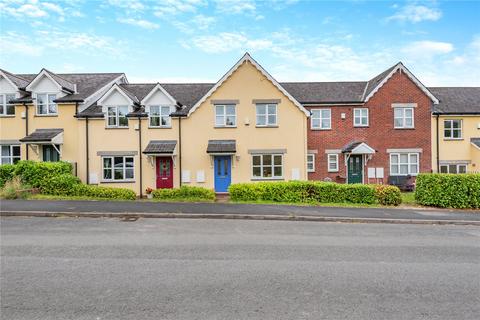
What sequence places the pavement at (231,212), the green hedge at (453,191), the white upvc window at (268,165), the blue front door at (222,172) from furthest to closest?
the white upvc window at (268,165)
the blue front door at (222,172)
the green hedge at (453,191)
the pavement at (231,212)

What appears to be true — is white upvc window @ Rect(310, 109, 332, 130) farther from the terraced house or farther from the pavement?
the pavement

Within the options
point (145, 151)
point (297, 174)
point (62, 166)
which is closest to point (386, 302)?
point (297, 174)

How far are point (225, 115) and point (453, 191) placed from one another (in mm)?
13188

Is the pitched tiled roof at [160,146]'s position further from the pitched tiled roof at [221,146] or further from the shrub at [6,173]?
the shrub at [6,173]

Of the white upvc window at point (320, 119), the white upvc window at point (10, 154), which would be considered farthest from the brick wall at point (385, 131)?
the white upvc window at point (10, 154)

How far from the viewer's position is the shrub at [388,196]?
14.7 meters

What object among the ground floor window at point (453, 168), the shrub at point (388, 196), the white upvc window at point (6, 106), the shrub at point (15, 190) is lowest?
the shrub at point (388, 196)

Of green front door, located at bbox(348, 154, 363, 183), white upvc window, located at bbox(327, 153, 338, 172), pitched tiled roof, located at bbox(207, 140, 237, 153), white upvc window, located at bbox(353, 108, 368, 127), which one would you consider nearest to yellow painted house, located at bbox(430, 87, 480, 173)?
white upvc window, located at bbox(353, 108, 368, 127)

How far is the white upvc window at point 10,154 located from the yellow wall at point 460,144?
98.2 ft

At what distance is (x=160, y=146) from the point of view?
18969mm

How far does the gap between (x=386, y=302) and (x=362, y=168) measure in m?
18.4

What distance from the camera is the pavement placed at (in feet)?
37.8

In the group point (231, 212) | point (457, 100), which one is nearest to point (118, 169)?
point (231, 212)

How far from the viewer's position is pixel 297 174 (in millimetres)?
19469
